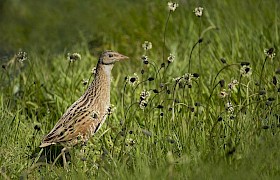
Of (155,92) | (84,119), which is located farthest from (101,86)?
(155,92)

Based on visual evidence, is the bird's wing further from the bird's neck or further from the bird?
the bird's neck

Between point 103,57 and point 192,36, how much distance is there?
9.02 ft

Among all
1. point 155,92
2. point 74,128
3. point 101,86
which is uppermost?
point 101,86

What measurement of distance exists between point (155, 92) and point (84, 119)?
0.72 metres

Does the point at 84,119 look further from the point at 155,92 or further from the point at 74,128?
the point at 155,92

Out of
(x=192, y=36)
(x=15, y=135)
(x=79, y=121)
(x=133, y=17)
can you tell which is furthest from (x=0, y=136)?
(x=133, y=17)

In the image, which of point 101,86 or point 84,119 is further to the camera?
point 101,86

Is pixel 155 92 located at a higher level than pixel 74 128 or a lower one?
higher

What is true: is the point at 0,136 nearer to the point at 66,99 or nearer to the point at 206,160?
the point at 66,99

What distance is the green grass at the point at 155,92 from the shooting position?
577 centimetres

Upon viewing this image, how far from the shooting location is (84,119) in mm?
6594

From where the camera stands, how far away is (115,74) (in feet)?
30.3

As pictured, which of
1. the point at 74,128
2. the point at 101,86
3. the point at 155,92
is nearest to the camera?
the point at 155,92

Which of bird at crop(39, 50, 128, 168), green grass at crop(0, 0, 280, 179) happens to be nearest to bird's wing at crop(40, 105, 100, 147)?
bird at crop(39, 50, 128, 168)
